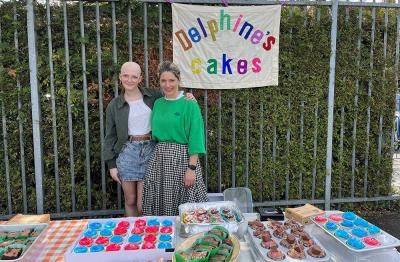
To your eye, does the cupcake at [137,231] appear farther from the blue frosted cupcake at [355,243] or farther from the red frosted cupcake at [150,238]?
the blue frosted cupcake at [355,243]

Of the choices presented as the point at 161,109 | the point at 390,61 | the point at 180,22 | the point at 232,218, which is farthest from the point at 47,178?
the point at 390,61

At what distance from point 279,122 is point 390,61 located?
159 centimetres

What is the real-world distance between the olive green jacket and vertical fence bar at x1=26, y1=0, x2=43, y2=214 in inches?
43.2

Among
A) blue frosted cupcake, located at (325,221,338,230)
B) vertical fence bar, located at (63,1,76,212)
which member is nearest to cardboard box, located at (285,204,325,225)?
blue frosted cupcake, located at (325,221,338,230)

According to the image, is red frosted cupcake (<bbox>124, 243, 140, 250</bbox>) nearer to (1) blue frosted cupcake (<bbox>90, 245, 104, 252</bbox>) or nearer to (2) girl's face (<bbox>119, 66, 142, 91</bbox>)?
(1) blue frosted cupcake (<bbox>90, 245, 104, 252</bbox>)

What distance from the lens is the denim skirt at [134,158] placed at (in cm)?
294

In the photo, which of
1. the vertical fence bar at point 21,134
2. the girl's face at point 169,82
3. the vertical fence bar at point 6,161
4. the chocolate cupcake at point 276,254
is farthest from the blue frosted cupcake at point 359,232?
the vertical fence bar at point 6,161

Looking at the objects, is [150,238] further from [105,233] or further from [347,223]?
[347,223]

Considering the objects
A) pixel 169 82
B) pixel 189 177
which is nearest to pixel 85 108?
pixel 169 82

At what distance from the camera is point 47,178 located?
12.7 ft

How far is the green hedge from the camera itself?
371 centimetres

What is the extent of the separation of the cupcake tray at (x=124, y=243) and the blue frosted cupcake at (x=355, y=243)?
0.82 meters

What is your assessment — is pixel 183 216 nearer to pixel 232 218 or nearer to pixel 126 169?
pixel 232 218

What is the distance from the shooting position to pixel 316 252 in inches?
62.3
